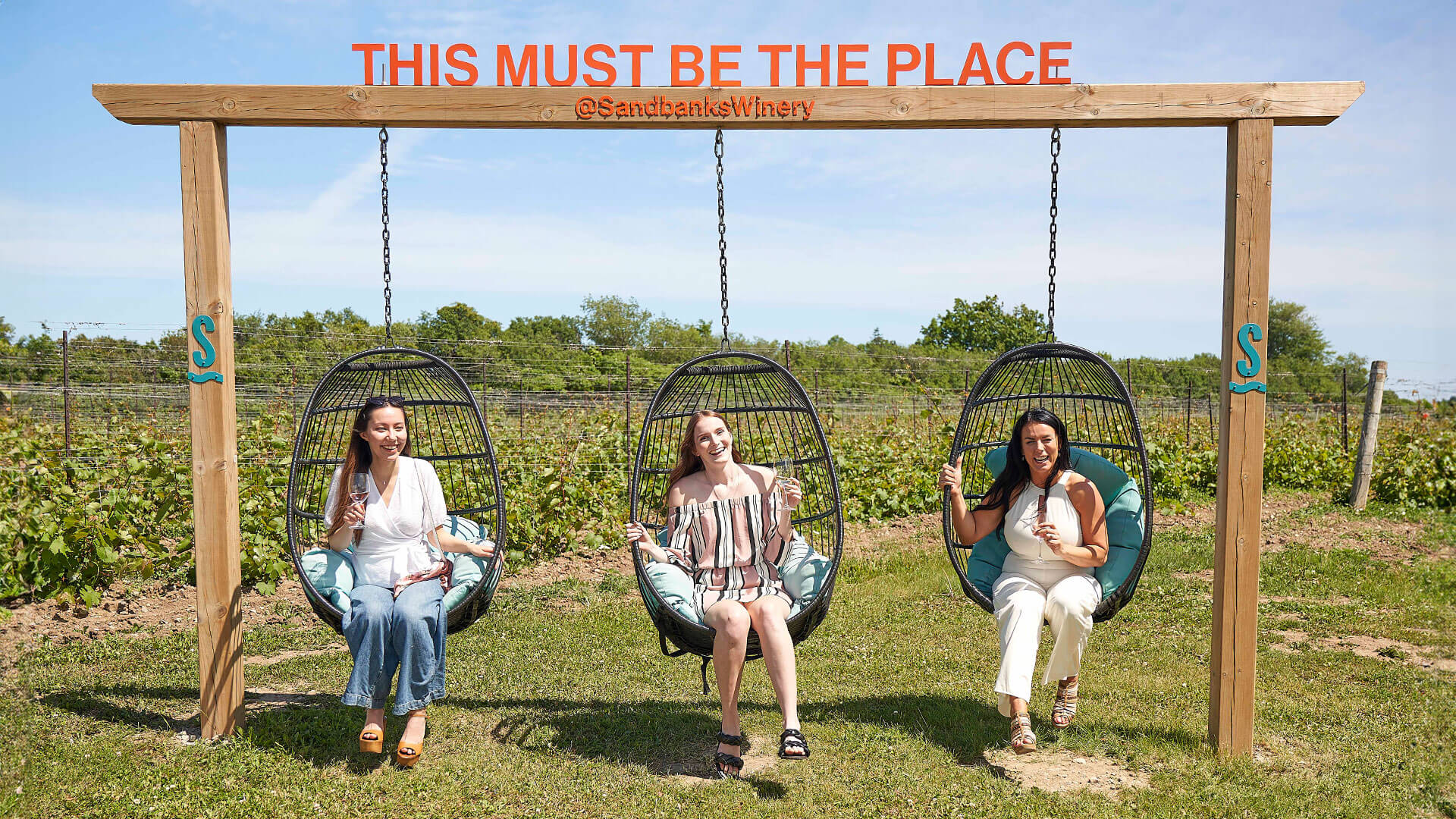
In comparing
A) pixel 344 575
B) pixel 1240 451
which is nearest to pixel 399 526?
pixel 344 575

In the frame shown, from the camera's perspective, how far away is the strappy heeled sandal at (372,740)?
316 centimetres

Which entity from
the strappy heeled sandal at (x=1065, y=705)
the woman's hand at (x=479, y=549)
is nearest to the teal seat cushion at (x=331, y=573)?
the woman's hand at (x=479, y=549)

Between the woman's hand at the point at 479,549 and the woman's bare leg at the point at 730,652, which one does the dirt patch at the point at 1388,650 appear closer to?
the woman's bare leg at the point at 730,652

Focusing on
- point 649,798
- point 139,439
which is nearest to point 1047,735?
point 649,798

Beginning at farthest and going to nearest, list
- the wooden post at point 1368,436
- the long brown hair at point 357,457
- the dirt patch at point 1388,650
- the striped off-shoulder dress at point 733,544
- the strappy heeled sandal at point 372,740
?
the wooden post at point 1368,436 < the dirt patch at point 1388,650 < the striped off-shoulder dress at point 733,544 < the long brown hair at point 357,457 < the strappy heeled sandal at point 372,740

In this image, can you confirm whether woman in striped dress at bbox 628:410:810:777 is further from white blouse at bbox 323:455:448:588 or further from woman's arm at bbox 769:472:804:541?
white blouse at bbox 323:455:448:588

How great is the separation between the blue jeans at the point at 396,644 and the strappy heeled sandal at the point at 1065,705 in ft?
7.13

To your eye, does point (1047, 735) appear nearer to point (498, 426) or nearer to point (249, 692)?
point (249, 692)

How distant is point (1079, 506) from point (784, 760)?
140cm

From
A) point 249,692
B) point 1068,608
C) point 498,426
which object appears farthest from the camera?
point 498,426

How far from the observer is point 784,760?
3.37 metres

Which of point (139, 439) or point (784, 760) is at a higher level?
point (139, 439)

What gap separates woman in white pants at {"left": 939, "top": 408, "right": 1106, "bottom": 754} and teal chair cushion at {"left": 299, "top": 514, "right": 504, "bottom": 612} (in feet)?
5.74

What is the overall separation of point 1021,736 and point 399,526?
2.25 metres
